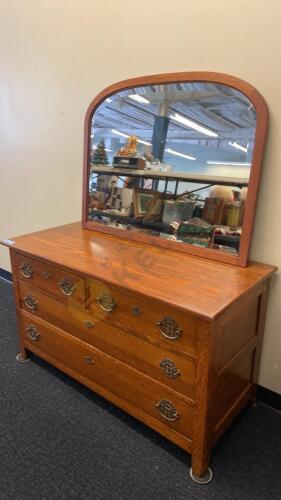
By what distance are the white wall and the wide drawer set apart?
57cm

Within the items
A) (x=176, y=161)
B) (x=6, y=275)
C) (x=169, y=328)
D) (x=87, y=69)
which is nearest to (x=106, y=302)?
(x=169, y=328)

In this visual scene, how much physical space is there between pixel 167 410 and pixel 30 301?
859mm

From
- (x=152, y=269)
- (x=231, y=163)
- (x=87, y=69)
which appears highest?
(x=87, y=69)

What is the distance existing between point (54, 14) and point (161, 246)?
147 centimetres

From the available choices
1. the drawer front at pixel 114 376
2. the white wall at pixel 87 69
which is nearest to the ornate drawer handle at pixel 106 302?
the drawer front at pixel 114 376

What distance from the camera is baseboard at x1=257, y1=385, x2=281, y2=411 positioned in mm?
1513

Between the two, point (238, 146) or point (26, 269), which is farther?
point (26, 269)

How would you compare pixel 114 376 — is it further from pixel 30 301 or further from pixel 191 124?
pixel 191 124

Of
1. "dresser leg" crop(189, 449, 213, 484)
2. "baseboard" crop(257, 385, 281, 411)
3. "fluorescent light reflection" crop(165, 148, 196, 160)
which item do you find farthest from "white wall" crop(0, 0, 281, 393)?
"dresser leg" crop(189, 449, 213, 484)

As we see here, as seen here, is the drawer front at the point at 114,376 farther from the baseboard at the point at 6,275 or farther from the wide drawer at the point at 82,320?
the baseboard at the point at 6,275

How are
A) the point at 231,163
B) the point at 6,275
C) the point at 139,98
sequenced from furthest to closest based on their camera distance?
the point at 6,275
the point at 139,98
the point at 231,163

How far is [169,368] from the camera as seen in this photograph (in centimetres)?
115

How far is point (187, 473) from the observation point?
122 cm

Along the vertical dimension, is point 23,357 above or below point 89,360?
below
